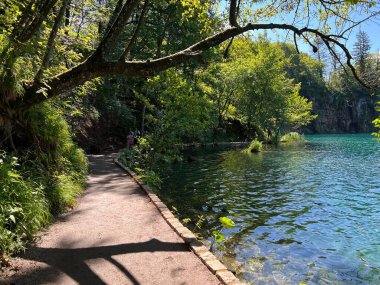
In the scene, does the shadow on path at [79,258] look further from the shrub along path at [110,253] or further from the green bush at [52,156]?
the green bush at [52,156]

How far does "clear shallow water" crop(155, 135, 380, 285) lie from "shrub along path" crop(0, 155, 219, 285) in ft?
5.20

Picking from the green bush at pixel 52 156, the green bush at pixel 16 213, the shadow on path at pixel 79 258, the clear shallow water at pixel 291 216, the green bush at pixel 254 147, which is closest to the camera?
the shadow on path at pixel 79 258

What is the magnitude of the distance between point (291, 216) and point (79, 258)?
6.46 m

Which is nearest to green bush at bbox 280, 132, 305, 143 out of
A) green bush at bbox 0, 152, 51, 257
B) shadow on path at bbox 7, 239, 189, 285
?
shadow on path at bbox 7, 239, 189, 285

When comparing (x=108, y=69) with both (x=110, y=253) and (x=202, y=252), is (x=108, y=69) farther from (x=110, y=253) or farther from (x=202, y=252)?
(x=202, y=252)

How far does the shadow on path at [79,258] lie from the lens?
4.18 m

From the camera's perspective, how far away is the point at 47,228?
6.09 m

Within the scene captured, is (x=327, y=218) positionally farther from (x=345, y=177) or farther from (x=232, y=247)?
(x=345, y=177)

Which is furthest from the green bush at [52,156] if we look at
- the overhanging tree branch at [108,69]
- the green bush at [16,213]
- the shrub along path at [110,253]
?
the overhanging tree branch at [108,69]

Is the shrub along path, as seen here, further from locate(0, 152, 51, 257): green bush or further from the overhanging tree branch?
the overhanging tree branch

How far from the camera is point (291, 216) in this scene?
9.35 metres

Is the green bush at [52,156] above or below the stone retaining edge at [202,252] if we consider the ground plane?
above

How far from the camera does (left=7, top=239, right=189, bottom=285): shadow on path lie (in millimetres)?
4184

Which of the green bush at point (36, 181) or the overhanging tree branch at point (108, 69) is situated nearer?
the green bush at point (36, 181)
